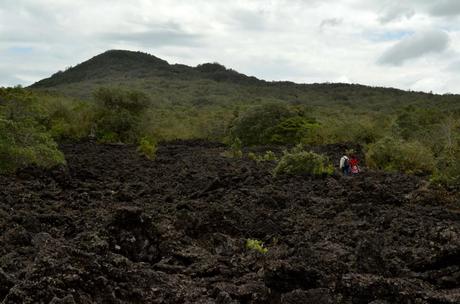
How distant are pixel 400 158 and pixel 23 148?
1389 centimetres

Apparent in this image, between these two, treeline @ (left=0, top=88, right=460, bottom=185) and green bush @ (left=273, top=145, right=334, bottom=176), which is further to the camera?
treeline @ (left=0, top=88, right=460, bottom=185)

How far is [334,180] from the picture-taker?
18.3 meters

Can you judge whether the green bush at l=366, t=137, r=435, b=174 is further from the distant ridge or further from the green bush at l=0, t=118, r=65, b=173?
the distant ridge

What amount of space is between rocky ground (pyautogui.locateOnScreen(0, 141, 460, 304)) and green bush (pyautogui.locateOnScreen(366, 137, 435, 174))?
555cm

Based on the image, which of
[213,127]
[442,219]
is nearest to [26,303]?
[442,219]

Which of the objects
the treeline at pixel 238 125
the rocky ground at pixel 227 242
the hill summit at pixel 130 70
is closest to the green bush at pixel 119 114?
the treeline at pixel 238 125

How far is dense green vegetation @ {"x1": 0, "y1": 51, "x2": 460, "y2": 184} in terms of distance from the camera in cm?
2078

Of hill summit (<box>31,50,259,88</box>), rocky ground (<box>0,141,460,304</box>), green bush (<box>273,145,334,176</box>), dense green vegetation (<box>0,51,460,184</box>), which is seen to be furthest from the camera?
hill summit (<box>31,50,259,88</box>)

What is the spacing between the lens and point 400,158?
79.2 ft

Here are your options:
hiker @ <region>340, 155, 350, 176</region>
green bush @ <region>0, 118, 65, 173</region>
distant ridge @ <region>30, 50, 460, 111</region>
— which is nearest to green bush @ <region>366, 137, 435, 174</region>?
hiker @ <region>340, 155, 350, 176</region>

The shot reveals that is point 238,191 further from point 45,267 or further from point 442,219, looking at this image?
point 45,267

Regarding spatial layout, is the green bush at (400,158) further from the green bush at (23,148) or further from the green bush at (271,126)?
the green bush at (271,126)

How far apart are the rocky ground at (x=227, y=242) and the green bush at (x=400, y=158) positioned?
555 cm

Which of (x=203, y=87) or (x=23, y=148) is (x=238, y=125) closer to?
(x=23, y=148)
